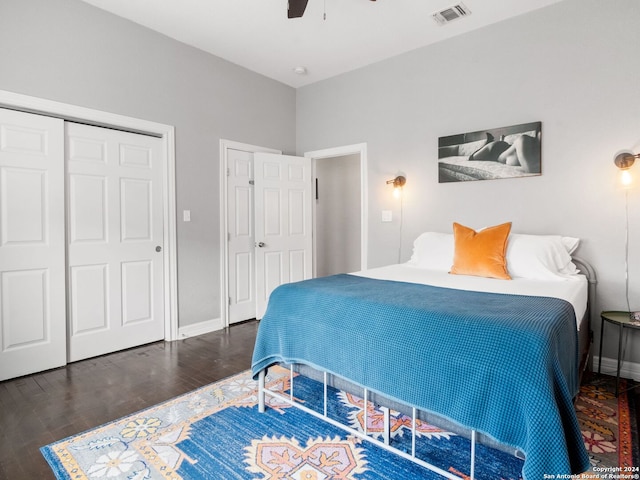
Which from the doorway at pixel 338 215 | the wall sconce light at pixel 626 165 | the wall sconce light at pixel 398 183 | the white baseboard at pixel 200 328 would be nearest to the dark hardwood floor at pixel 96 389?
the white baseboard at pixel 200 328

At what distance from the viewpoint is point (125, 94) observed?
3193 mm

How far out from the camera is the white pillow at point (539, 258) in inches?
102

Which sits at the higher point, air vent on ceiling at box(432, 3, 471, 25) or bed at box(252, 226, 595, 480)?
air vent on ceiling at box(432, 3, 471, 25)

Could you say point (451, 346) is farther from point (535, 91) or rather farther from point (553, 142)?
point (535, 91)

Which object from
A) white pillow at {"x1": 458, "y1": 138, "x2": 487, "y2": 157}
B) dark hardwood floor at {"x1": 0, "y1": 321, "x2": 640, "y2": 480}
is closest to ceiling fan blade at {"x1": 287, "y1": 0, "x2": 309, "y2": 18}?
white pillow at {"x1": 458, "y1": 138, "x2": 487, "y2": 157}

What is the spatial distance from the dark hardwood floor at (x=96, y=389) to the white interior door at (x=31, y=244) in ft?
0.73

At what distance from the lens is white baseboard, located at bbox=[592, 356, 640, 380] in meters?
2.68

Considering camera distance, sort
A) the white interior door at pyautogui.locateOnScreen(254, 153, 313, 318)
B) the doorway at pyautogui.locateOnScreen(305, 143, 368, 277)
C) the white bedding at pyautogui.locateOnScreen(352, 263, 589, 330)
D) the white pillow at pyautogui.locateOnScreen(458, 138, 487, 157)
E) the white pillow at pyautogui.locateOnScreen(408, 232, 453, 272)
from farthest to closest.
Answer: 1. the doorway at pyautogui.locateOnScreen(305, 143, 368, 277)
2. the white interior door at pyautogui.locateOnScreen(254, 153, 313, 318)
3. the white pillow at pyautogui.locateOnScreen(458, 138, 487, 157)
4. the white pillow at pyautogui.locateOnScreen(408, 232, 453, 272)
5. the white bedding at pyautogui.locateOnScreen(352, 263, 589, 330)

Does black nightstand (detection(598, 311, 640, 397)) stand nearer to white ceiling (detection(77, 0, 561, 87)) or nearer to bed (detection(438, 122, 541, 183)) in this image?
bed (detection(438, 122, 541, 183))

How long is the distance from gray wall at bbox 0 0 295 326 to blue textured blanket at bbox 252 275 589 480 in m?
1.97

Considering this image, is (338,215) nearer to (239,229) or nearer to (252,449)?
(239,229)

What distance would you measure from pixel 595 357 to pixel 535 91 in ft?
7.28

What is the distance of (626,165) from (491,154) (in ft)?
3.16

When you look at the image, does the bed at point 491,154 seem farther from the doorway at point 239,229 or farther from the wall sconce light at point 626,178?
the doorway at point 239,229
